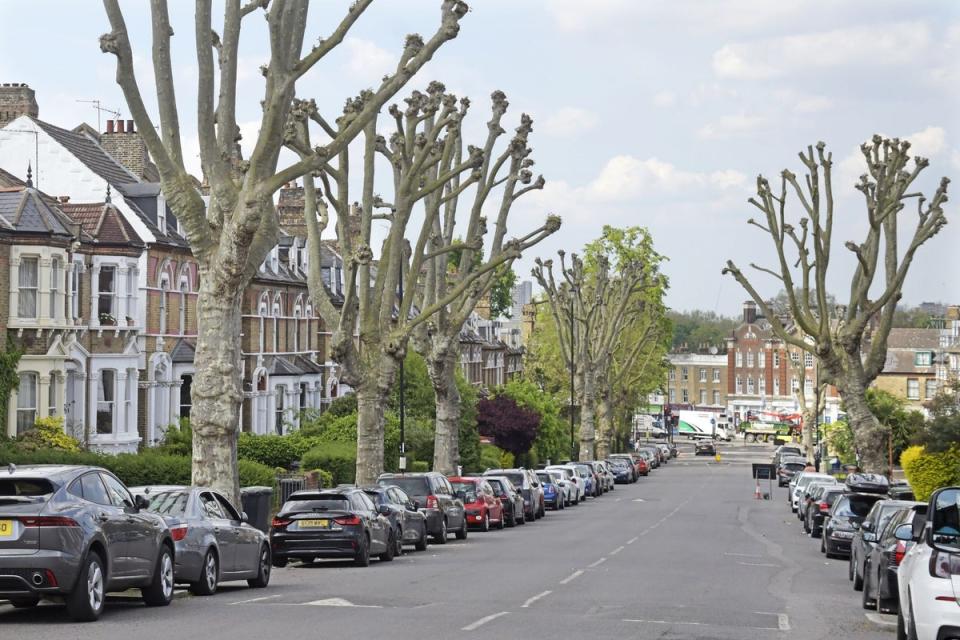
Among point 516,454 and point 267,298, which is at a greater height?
point 267,298

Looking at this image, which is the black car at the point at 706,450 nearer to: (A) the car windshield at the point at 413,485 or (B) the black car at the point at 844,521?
(B) the black car at the point at 844,521

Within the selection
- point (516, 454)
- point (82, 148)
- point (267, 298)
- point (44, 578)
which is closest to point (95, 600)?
point (44, 578)

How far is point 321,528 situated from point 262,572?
12.2 ft

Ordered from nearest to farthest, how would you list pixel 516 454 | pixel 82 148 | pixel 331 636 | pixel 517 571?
1. pixel 331 636
2. pixel 517 571
3. pixel 82 148
4. pixel 516 454

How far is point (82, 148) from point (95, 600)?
137 feet

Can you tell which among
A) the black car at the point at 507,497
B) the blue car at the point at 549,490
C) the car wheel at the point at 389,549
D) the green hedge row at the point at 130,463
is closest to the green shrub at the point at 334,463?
the black car at the point at 507,497

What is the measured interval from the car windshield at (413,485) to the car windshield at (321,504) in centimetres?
804

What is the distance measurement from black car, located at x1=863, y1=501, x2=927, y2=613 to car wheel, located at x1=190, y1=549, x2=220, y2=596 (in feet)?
27.6

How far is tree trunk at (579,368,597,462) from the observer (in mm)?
79125

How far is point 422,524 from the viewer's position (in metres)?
30.0

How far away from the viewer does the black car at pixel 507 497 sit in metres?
41.8

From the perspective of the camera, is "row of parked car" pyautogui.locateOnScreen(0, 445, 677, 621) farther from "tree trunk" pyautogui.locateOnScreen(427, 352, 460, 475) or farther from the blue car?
the blue car

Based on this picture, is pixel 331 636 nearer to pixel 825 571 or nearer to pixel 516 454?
pixel 825 571

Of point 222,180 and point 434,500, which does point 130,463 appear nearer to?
point 434,500
